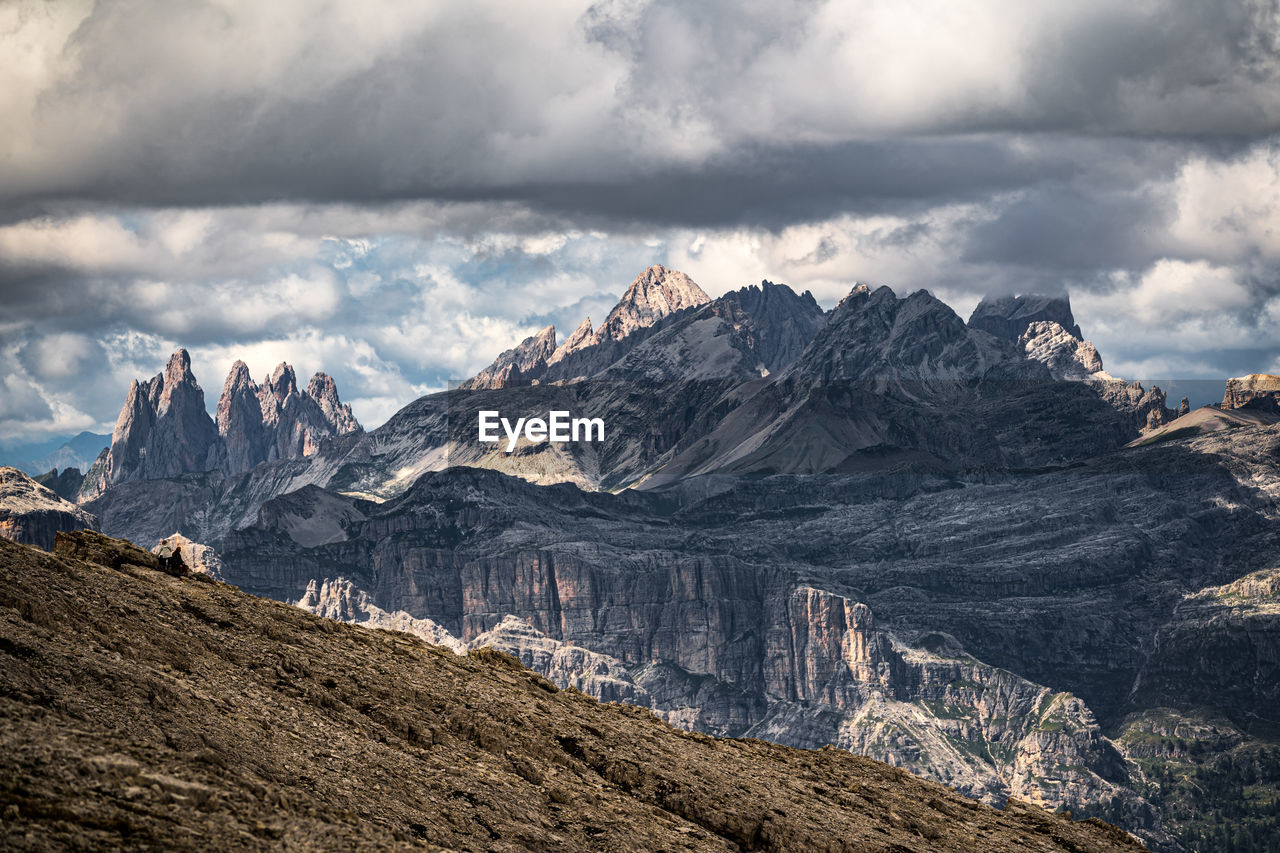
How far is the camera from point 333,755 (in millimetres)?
93750

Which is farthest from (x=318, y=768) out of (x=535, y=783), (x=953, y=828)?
(x=953, y=828)

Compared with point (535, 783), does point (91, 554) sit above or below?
above

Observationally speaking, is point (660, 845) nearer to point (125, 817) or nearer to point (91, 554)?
point (125, 817)

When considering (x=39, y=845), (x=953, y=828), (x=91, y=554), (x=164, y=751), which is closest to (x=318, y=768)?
(x=164, y=751)

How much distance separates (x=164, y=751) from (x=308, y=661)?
1228 inches

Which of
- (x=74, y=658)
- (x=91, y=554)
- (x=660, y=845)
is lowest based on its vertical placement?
(x=660, y=845)

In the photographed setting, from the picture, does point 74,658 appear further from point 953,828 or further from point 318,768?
point 953,828

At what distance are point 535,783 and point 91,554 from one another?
39.4 meters

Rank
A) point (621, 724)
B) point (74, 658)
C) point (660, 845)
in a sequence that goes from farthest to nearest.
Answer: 1. point (621, 724)
2. point (660, 845)
3. point (74, 658)

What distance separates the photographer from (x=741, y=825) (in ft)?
361

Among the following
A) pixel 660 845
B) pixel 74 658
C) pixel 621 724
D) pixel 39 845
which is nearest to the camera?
pixel 39 845

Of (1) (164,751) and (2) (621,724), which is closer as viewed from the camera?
→ (1) (164,751)

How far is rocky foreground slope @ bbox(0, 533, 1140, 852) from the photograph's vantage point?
241ft

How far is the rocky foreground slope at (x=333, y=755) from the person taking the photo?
73.3 meters
